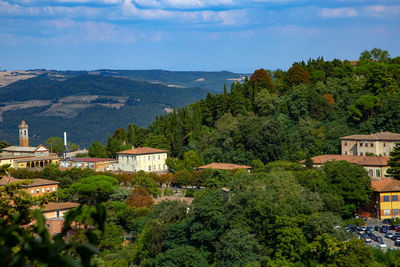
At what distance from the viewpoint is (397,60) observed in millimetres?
75000

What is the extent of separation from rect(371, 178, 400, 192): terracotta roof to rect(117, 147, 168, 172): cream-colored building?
97.6 ft

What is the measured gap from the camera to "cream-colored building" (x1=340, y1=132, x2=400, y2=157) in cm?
5497

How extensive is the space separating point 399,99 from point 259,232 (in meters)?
31.4

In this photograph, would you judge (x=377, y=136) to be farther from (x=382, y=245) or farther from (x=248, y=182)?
(x=382, y=245)

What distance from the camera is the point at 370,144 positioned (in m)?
56.4

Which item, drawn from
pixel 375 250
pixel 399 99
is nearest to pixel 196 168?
pixel 399 99

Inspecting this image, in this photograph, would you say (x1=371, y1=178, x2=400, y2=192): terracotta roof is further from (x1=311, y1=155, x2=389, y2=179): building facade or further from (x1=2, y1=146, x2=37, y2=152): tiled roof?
(x1=2, y1=146, x2=37, y2=152): tiled roof

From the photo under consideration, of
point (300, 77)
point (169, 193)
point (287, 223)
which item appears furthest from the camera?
point (300, 77)

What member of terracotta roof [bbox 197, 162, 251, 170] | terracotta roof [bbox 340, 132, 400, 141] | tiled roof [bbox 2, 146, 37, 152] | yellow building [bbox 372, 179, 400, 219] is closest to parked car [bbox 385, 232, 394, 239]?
yellow building [bbox 372, 179, 400, 219]

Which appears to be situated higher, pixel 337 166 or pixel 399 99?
pixel 399 99

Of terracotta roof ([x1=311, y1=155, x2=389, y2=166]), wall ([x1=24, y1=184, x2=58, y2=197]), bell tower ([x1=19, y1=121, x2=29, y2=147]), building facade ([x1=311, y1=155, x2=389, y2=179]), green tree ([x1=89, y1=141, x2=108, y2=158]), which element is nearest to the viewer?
building facade ([x1=311, y1=155, x2=389, y2=179])

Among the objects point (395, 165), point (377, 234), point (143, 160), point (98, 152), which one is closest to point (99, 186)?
point (143, 160)

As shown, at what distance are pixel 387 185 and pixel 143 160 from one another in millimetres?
32395

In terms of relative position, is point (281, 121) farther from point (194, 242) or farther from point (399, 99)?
point (194, 242)
